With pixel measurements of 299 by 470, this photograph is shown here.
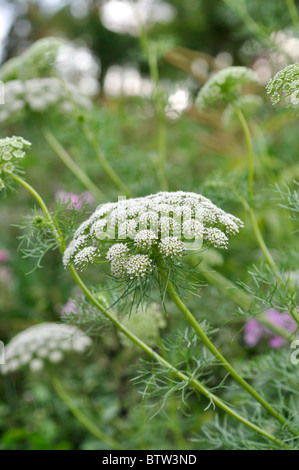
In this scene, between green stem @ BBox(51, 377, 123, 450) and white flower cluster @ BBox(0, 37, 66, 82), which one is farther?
green stem @ BBox(51, 377, 123, 450)

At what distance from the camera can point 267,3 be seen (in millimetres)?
2244

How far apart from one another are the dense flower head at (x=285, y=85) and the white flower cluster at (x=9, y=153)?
1.64 ft

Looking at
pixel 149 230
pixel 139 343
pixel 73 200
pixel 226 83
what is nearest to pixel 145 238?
pixel 149 230

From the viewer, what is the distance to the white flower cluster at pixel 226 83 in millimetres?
1194

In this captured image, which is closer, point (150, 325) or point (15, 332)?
point (150, 325)

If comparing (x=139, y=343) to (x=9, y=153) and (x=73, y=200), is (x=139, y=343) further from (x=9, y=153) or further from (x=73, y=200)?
(x=73, y=200)

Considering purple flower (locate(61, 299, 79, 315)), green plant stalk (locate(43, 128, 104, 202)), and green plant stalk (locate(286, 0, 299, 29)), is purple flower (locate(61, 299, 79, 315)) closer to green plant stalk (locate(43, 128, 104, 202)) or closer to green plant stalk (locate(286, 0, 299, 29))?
green plant stalk (locate(43, 128, 104, 202))

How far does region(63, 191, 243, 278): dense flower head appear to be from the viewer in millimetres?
777

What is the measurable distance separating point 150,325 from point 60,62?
1.04 m

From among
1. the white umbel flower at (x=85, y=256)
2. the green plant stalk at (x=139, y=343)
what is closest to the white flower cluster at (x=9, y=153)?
the green plant stalk at (x=139, y=343)

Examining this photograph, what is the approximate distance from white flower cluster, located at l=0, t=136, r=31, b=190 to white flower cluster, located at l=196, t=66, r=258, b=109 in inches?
22.5

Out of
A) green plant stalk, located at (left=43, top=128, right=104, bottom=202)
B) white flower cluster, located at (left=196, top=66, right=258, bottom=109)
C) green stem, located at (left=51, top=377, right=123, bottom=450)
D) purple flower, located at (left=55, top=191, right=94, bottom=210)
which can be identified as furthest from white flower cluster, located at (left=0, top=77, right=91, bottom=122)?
green stem, located at (left=51, top=377, right=123, bottom=450)
